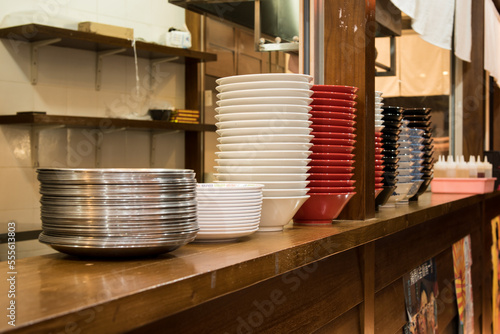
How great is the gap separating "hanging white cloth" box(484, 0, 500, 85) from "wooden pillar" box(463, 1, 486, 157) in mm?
219

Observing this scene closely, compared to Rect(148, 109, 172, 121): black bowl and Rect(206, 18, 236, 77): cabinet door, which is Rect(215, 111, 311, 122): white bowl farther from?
Rect(206, 18, 236, 77): cabinet door

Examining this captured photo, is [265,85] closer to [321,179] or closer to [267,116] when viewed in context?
[267,116]

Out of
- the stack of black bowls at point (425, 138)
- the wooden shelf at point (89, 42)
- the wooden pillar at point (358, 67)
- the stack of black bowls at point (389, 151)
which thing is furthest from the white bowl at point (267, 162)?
the wooden shelf at point (89, 42)

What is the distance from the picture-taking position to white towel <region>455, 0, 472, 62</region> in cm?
368

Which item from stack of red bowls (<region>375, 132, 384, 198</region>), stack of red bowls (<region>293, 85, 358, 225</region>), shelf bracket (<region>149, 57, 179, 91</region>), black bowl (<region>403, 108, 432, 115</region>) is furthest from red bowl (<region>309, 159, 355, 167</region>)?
shelf bracket (<region>149, 57, 179, 91</region>)

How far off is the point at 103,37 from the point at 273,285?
278cm

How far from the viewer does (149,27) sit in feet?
13.9

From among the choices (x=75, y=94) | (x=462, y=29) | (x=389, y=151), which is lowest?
(x=389, y=151)

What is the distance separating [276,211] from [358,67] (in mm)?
608

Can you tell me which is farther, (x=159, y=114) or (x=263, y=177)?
(x=159, y=114)

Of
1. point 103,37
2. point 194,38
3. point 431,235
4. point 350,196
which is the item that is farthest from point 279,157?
point 194,38

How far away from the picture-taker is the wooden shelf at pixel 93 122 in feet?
10.6

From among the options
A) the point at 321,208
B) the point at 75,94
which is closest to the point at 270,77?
the point at 321,208

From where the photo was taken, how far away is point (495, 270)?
4.05 metres
